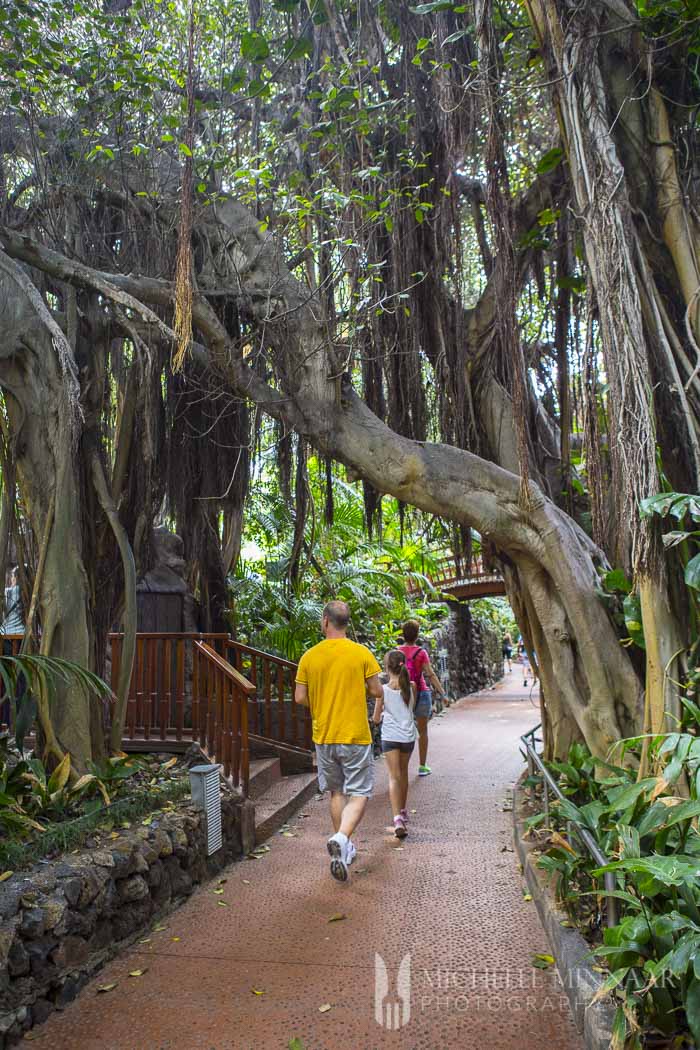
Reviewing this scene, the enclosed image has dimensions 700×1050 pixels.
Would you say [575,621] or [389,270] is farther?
[389,270]

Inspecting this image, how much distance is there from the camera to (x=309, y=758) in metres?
7.32

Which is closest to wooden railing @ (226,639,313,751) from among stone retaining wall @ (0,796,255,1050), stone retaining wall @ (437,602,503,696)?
stone retaining wall @ (0,796,255,1050)

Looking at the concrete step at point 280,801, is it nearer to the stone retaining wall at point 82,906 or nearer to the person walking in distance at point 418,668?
the stone retaining wall at point 82,906

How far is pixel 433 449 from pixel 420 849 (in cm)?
258

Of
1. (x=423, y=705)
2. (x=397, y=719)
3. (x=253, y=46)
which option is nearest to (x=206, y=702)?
(x=397, y=719)

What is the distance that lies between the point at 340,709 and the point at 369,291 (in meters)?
3.30

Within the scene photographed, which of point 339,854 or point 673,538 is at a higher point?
point 673,538

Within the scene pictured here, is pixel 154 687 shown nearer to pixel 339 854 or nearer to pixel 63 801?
pixel 63 801

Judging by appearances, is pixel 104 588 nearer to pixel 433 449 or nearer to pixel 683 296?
pixel 433 449

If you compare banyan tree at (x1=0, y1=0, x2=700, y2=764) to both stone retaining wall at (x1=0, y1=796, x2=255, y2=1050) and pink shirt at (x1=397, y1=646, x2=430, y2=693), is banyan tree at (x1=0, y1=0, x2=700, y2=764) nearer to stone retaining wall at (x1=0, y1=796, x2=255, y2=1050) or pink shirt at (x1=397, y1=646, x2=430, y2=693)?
stone retaining wall at (x1=0, y1=796, x2=255, y2=1050)

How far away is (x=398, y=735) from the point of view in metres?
5.33

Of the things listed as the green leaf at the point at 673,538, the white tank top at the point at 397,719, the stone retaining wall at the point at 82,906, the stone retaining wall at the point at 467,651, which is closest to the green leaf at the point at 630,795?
the green leaf at the point at 673,538

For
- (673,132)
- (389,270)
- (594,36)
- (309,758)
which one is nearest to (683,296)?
(673,132)

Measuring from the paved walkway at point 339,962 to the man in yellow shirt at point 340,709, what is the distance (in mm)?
521
